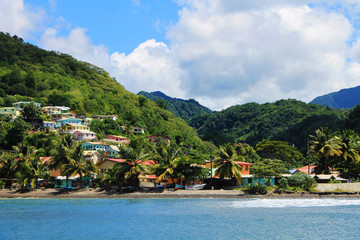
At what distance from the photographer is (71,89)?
442 feet

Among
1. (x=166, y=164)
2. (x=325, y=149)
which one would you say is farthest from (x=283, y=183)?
(x=166, y=164)

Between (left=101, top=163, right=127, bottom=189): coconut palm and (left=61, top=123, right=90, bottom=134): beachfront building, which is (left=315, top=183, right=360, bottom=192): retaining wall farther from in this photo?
(left=61, top=123, right=90, bottom=134): beachfront building

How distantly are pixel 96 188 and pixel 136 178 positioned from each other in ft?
19.5

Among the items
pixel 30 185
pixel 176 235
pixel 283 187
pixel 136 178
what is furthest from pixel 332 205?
pixel 30 185

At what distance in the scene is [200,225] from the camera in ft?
99.8

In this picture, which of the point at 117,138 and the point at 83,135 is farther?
the point at 117,138

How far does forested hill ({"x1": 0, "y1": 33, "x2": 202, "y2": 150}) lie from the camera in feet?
383

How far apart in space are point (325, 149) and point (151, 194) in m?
25.8

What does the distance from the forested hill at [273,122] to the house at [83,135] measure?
5698cm

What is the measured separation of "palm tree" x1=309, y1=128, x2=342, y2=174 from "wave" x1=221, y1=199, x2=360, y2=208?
12.4 meters

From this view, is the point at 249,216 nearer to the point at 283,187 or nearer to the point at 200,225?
the point at 200,225

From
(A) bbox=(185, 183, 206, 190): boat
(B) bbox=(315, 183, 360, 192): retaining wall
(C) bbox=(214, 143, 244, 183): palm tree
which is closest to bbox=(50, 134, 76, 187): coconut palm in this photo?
(A) bbox=(185, 183, 206, 190): boat

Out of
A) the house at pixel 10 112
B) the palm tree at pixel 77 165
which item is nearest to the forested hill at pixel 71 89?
the house at pixel 10 112

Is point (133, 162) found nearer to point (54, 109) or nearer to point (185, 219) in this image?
point (185, 219)
